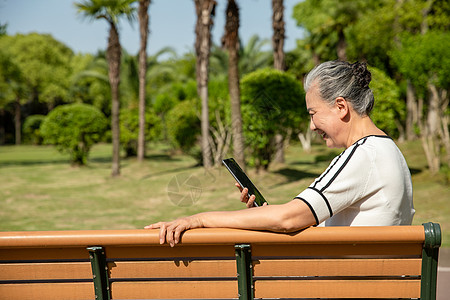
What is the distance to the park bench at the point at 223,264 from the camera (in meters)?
1.78

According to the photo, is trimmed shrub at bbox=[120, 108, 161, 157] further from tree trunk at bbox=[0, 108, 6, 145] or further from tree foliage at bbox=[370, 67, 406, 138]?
tree trunk at bbox=[0, 108, 6, 145]

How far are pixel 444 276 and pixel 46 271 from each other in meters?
4.64

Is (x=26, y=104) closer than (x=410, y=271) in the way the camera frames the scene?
No

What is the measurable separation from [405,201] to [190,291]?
0.97 metres

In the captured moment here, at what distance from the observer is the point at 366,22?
22969 mm

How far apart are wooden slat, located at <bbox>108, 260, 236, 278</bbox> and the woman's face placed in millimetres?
722

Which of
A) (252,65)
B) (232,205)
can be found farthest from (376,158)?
(252,65)

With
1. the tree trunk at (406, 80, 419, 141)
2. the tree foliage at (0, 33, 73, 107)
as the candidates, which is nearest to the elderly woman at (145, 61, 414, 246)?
the tree trunk at (406, 80, 419, 141)

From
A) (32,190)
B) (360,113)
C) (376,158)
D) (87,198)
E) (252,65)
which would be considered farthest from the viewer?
(252,65)

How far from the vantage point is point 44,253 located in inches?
76.0

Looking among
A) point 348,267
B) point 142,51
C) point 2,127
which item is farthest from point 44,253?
point 2,127

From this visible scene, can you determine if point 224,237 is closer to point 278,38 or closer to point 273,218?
point 273,218

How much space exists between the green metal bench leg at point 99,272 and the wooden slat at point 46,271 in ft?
0.18

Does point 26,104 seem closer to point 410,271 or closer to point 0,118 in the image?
point 0,118
